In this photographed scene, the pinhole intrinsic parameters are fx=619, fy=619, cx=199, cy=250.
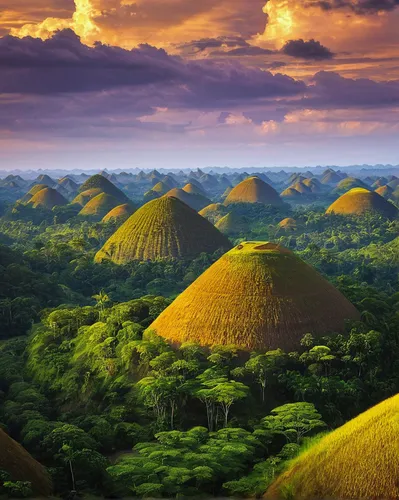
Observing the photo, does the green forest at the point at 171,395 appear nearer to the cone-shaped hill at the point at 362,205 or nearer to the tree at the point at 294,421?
the tree at the point at 294,421

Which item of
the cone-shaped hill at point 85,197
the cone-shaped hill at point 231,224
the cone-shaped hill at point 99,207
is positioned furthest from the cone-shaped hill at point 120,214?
the cone-shaped hill at point 85,197

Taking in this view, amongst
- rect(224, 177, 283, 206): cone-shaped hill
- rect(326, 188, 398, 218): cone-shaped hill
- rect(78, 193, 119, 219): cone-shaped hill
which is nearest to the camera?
rect(326, 188, 398, 218): cone-shaped hill

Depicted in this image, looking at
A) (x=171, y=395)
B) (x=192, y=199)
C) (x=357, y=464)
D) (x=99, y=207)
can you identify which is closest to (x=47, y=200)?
(x=99, y=207)

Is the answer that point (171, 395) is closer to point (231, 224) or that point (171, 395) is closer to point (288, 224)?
point (231, 224)

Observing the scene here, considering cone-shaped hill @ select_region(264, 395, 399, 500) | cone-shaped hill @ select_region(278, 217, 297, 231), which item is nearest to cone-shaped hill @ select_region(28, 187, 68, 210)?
cone-shaped hill @ select_region(278, 217, 297, 231)

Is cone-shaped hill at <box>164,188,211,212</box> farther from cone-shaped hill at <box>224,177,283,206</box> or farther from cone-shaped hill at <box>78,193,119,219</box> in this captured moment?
cone-shaped hill at <box>78,193,119,219</box>

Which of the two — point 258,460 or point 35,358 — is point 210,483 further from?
point 35,358
